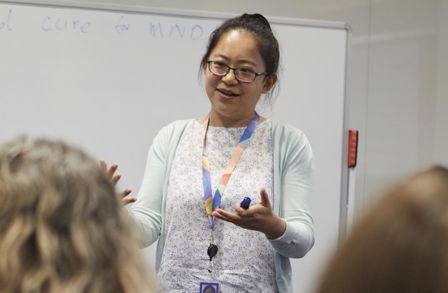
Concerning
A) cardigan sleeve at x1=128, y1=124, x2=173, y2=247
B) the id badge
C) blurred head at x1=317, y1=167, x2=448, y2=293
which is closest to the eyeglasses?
cardigan sleeve at x1=128, y1=124, x2=173, y2=247

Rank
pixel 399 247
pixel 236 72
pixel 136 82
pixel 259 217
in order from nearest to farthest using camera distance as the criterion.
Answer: pixel 399 247 → pixel 259 217 → pixel 236 72 → pixel 136 82

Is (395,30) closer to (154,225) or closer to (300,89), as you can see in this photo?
(300,89)

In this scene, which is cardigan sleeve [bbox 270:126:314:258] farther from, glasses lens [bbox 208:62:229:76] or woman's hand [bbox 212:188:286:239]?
glasses lens [bbox 208:62:229:76]

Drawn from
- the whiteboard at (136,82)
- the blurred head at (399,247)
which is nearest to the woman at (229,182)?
the whiteboard at (136,82)

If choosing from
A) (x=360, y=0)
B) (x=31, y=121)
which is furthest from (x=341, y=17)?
(x=31, y=121)

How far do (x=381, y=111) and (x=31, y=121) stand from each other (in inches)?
67.1

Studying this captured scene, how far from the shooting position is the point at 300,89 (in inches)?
110

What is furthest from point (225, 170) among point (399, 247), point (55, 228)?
point (399, 247)

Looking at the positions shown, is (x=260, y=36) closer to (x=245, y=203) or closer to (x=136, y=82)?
(x=245, y=203)

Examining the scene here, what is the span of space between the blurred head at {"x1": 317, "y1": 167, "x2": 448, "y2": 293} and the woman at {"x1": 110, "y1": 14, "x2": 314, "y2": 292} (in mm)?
1099

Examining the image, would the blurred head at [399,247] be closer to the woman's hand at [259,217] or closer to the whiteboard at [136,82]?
the woman's hand at [259,217]

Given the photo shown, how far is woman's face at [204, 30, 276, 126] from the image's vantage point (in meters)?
1.88

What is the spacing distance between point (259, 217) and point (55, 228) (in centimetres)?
89

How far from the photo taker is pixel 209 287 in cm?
177
